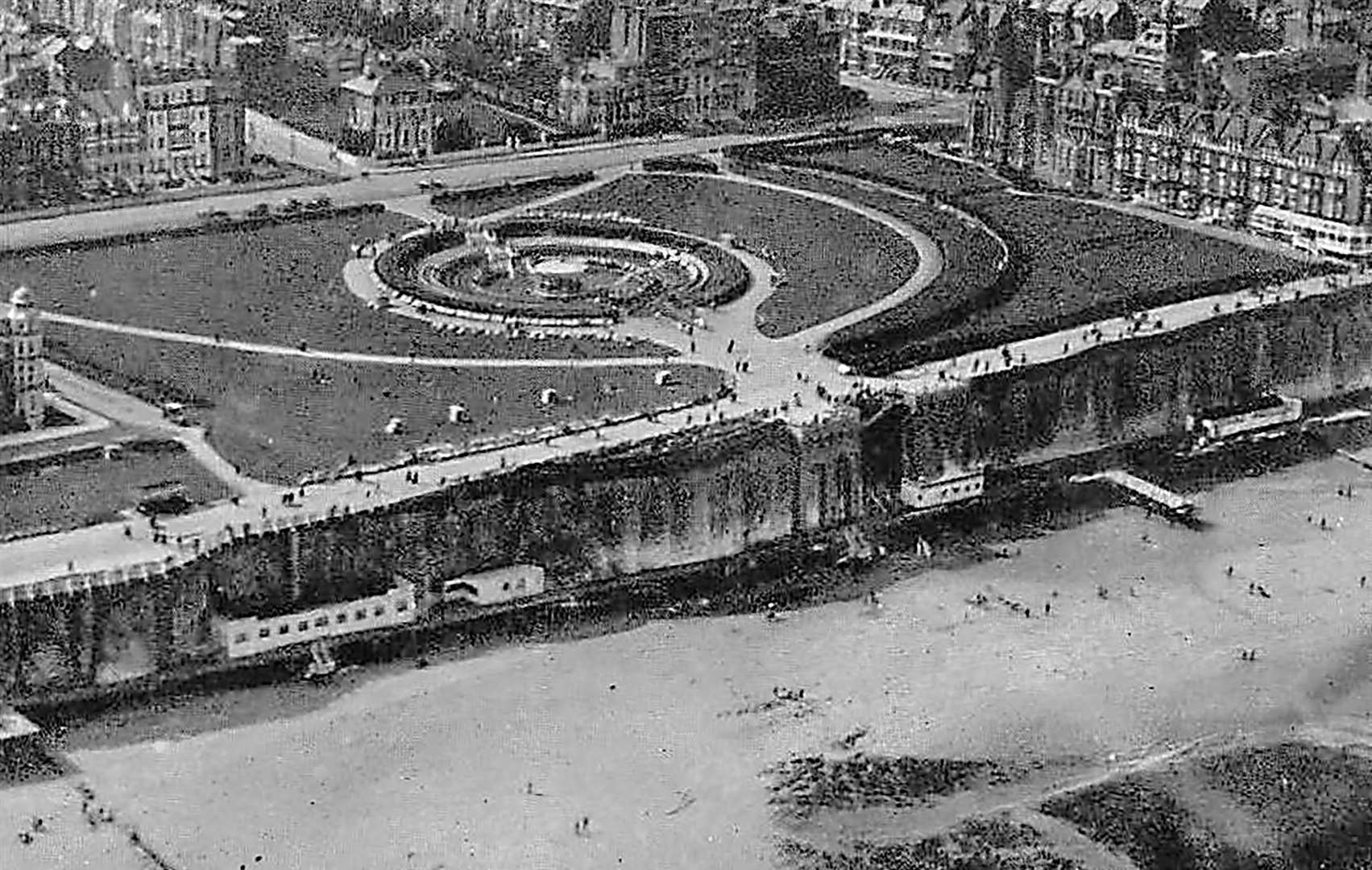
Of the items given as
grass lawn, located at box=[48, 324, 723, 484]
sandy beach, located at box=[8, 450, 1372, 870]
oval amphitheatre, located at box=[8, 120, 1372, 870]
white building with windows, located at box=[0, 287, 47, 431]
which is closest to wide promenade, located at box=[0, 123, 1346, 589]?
oval amphitheatre, located at box=[8, 120, 1372, 870]

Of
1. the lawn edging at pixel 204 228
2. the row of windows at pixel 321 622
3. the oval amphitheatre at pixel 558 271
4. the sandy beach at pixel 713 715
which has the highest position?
the lawn edging at pixel 204 228

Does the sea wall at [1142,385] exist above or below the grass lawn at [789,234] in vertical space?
below

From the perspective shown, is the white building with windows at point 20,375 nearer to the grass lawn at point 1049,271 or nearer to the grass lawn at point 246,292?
the grass lawn at point 246,292

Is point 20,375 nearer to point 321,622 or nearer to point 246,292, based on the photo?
point 321,622

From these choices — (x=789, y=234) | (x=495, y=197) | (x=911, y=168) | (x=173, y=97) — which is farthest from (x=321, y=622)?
(x=911, y=168)

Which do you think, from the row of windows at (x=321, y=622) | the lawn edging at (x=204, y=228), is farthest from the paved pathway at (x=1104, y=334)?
the lawn edging at (x=204, y=228)

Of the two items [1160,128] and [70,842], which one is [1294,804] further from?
[1160,128]
